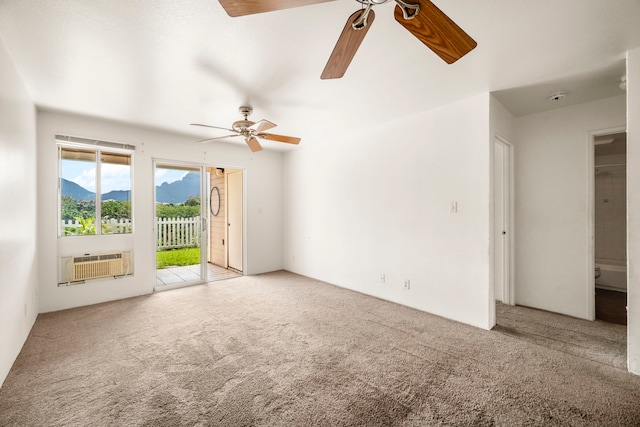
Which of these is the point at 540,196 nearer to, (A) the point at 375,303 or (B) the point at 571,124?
(B) the point at 571,124

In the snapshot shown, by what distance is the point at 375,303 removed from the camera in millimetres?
3834

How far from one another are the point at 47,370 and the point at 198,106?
2833 millimetres

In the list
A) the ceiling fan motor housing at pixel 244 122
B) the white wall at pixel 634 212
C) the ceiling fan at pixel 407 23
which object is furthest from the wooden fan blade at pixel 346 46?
the white wall at pixel 634 212

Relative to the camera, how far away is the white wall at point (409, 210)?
3086 mm

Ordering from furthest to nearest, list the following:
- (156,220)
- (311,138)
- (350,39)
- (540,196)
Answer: (311,138)
(156,220)
(540,196)
(350,39)

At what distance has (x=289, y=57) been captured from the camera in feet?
7.47

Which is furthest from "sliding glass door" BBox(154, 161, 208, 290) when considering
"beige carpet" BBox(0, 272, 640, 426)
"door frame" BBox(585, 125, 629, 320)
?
"door frame" BBox(585, 125, 629, 320)

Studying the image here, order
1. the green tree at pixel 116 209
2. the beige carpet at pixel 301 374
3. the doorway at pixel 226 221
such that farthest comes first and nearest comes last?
the doorway at pixel 226 221 → the green tree at pixel 116 209 → the beige carpet at pixel 301 374

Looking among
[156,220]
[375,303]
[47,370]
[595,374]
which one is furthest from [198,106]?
[595,374]

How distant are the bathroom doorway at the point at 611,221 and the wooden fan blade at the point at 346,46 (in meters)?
4.65

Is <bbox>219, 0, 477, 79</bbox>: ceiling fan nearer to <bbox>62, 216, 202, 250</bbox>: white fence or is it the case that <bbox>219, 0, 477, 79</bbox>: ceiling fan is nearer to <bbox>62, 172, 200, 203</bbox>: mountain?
<bbox>62, 172, 200, 203</bbox>: mountain

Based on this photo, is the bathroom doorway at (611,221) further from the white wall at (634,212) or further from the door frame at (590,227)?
the white wall at (634,212)

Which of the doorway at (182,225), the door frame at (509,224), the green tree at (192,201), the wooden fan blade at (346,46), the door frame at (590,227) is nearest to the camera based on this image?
the wooden fan blade at (346,46)

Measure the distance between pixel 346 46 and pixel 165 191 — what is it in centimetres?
417
